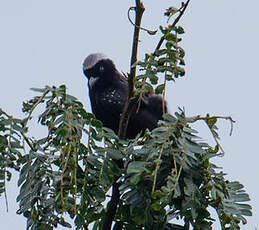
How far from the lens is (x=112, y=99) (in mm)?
2934

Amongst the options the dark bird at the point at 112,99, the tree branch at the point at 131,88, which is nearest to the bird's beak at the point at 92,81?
the dark bird at the point at 112,99

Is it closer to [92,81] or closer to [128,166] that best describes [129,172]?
[128,166]

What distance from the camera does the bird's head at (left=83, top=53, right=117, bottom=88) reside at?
2969 millimetres

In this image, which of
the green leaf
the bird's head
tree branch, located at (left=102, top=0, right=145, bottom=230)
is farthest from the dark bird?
the green leaf

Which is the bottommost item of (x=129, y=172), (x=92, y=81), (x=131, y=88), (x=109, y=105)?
Answer: (x=129, y=172)

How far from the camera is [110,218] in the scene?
168 cm

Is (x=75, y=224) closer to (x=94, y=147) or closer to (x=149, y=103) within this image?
(x=94, y=147)

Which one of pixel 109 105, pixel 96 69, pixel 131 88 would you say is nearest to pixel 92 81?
pixel 96 69

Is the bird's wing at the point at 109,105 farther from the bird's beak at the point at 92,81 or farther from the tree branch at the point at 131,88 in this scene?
the tree branch at the point at 131,88

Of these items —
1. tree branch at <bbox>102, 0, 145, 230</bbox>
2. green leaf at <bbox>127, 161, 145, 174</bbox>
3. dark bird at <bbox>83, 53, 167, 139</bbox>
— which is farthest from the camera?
dark bird at <bbox>83, 53, 167, 139</bbox>

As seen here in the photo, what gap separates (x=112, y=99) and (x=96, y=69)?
204 mm

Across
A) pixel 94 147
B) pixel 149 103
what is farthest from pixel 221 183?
pixel 149 103

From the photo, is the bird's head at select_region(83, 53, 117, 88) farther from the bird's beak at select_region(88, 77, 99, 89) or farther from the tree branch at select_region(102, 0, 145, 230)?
the tree branch at select_region(102, 0, 145, 230)

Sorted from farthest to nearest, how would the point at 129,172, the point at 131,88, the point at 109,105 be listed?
the point at 109,105 → the point at 131,88 → the point at 129,172
